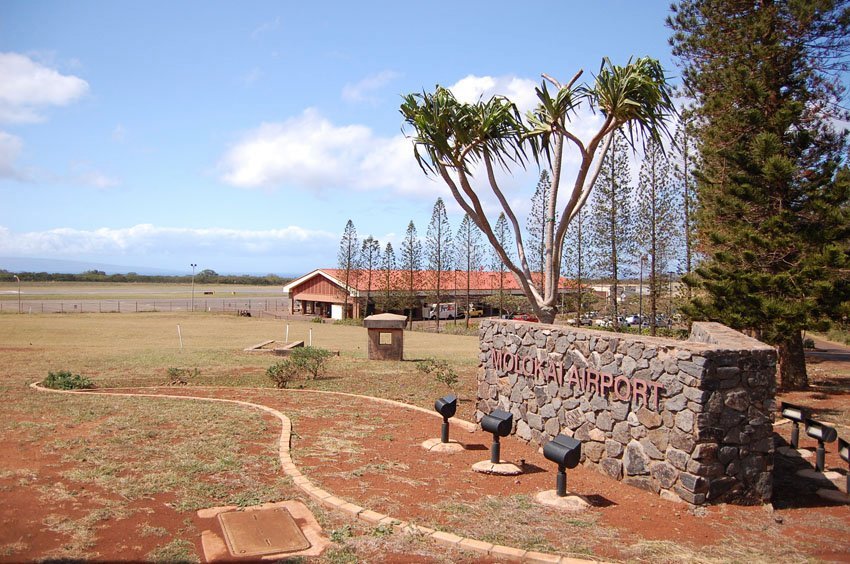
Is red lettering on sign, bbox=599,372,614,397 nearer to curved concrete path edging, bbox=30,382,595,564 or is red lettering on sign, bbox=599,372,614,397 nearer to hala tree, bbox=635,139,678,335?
curved concrete path edging, bbox=30,382,595,564

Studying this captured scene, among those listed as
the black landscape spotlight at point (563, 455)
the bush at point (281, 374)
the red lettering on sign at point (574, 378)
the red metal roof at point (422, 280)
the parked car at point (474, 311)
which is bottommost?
the parked car at point (474, 311)

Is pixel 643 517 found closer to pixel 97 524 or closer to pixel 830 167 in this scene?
pixel 97 524

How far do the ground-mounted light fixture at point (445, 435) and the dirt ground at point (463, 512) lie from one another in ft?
0.42

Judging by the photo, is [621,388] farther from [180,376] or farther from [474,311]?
[474,311]

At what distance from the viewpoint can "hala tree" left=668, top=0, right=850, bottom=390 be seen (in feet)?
38.4

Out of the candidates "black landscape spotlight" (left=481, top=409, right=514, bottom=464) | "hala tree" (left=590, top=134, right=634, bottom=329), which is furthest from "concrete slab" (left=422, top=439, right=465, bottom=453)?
"hala tree" (left=590, top=134, right=634, bottom=329)

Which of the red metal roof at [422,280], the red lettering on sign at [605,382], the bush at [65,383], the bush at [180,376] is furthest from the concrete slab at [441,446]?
the red metal roof at [422,280]

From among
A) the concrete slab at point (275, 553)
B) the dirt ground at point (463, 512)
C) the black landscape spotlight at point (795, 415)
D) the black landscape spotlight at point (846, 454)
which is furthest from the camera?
the black landscape spotlight at point (795, 415)

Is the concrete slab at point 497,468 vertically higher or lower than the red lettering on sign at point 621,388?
lower

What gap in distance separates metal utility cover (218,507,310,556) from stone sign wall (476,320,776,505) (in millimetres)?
3179

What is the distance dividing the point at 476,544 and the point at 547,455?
128 cm

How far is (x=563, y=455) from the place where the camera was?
5.20m

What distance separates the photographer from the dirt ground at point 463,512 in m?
4.32

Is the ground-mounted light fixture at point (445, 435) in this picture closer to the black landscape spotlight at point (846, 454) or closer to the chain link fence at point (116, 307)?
the black landscape spotlight at point (846, 454)
